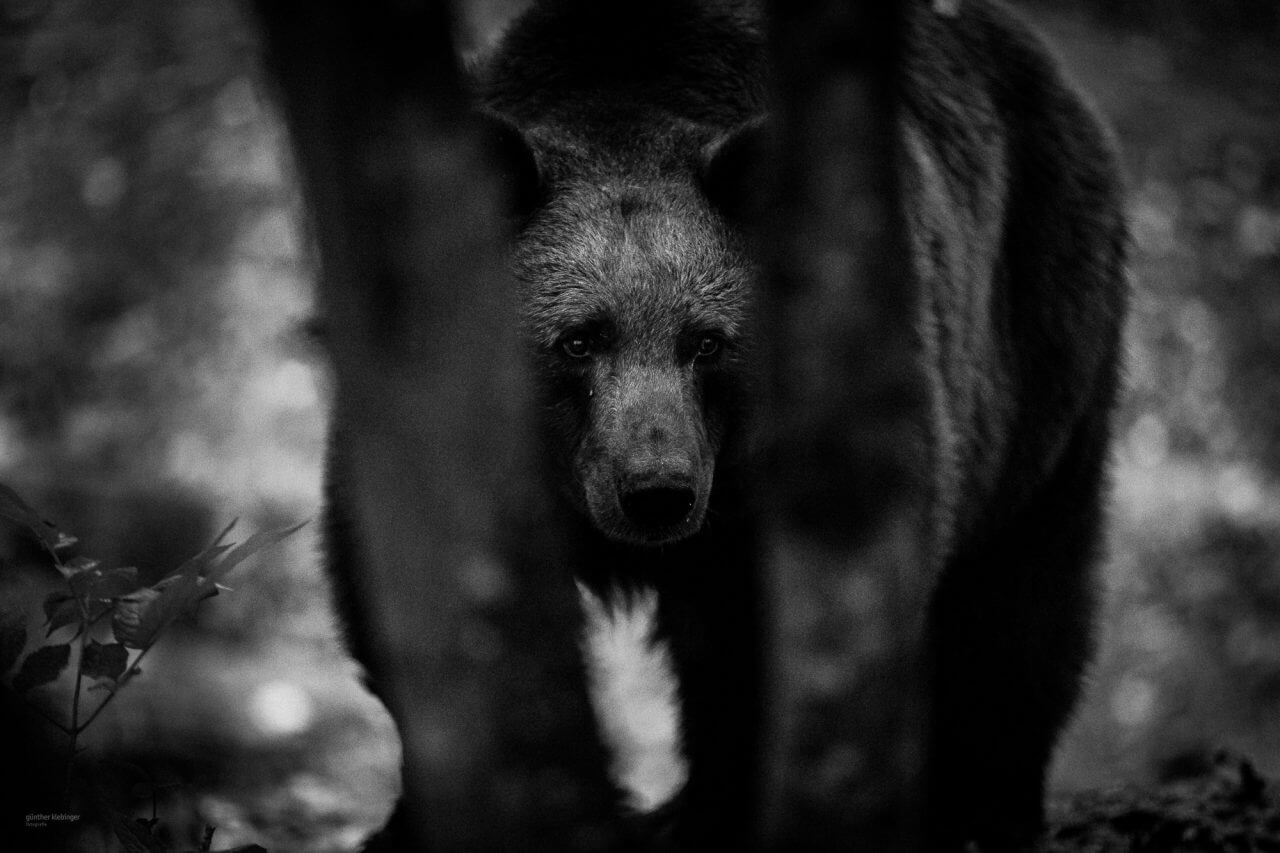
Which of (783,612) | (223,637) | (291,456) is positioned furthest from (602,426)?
(291,456)

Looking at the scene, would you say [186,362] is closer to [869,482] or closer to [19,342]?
[19,342]

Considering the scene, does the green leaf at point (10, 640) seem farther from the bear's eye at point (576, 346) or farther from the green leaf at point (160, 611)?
the bear's eye at point (576, 346)

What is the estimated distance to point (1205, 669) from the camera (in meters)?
8.59

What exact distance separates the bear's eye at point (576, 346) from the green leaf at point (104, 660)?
4.18 feet

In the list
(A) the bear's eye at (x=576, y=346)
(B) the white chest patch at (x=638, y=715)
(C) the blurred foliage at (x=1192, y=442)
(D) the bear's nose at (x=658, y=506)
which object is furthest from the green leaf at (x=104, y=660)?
(C) the blurred foliage at (x=1192, y=442)

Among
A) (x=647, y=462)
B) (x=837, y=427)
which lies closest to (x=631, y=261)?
(x=647, y=462)

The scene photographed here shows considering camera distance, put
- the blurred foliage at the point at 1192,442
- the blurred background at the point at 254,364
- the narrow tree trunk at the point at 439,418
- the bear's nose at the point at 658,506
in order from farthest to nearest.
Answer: the blurred foliage at the point at 1192,442 → the blurred background at the point at 254,364 → the bear's nose at the point at 658,506 → the narrow tree trunk at the point at 439,418

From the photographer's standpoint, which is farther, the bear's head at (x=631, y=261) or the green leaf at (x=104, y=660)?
the bear's head at (x=631, y=261)

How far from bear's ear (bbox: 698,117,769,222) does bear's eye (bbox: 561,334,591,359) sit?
0.49 m

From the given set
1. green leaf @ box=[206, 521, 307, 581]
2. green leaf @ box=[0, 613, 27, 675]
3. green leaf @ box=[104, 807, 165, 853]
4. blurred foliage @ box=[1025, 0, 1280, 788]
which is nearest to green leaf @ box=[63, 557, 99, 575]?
green leaf @ box=[0, 613, 27, 675]

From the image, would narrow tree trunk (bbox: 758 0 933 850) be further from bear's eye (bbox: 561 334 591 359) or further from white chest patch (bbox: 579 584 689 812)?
white chest patch (bbox: 579 584 689 812)

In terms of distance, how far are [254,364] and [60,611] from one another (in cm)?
659

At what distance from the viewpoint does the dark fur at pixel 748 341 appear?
325 centimetres

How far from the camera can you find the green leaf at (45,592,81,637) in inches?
93.4
